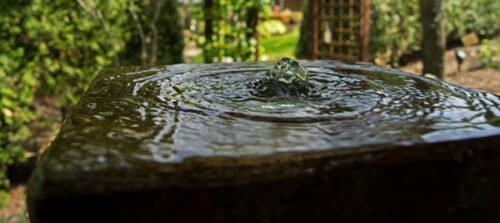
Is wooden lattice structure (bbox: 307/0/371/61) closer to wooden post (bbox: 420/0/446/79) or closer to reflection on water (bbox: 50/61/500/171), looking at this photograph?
wooden post (bbox: 420/0/446/79)

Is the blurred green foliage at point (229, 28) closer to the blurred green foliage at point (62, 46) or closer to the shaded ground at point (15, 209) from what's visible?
the blurred green foliage at point (62, 46)

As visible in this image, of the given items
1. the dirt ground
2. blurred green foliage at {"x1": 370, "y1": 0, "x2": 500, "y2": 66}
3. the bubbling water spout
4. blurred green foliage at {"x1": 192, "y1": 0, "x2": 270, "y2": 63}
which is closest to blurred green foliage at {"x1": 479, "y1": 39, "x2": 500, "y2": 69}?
the dirt ground

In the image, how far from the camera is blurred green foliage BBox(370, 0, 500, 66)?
8977 mm

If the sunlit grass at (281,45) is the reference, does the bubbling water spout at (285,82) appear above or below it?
above

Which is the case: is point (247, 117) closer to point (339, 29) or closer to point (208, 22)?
point (208, 22)

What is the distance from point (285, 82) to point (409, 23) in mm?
8624

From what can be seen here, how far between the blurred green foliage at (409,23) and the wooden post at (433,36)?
1588 millimetres

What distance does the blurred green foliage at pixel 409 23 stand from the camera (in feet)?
29.5

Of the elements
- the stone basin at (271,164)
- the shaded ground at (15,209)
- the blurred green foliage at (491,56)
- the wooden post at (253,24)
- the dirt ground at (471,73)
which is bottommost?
the shaded ground at (15,209)

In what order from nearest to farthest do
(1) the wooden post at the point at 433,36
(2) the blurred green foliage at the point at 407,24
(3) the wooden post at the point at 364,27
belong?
(3) the wooden post at the point at 364,27, (1) the wooden post at the point at 433,36, (2) the blurred green foliage at the point at 407,24

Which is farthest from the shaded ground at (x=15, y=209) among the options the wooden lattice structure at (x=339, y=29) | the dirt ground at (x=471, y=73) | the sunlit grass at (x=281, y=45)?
the sunlit grass at (x=281, y=45)

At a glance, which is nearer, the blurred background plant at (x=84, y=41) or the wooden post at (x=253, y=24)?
the blurred background plant at (x=84, y=41)

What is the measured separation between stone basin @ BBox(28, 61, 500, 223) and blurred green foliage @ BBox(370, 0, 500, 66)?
7.59 metres

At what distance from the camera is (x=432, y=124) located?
1316mm
